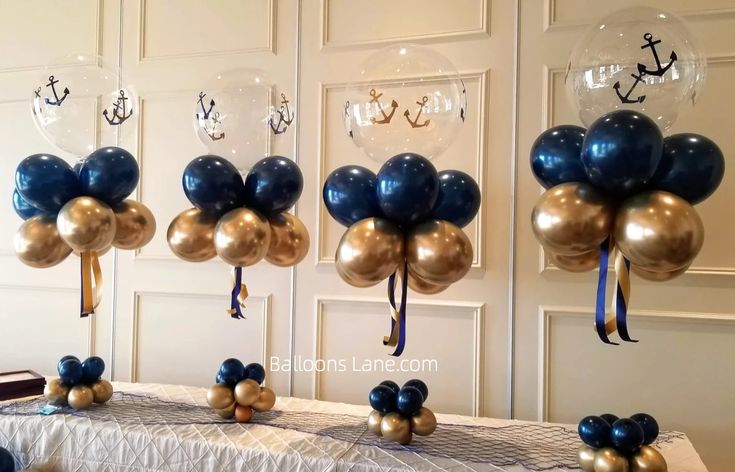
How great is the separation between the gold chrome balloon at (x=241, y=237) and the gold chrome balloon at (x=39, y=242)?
1.61ft

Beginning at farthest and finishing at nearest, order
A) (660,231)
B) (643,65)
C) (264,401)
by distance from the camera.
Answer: (264,401) → (643,65) → (660,231)

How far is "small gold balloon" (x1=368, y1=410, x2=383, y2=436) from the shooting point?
1.54 metres

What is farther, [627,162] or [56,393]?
[56,393]

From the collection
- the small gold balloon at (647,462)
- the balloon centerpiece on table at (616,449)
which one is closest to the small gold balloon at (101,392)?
the balloon centerpiece on table at (616,449)

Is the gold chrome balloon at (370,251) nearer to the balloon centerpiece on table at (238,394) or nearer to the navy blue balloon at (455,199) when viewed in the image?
the navy blue balloon at (455,199)

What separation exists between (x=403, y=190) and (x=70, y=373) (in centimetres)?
132

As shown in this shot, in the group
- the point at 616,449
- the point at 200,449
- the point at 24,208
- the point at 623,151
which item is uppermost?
the point at 623,151

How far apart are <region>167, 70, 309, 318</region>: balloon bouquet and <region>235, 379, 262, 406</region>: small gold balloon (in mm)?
222

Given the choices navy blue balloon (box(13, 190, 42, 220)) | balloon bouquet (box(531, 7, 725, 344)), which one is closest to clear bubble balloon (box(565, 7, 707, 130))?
balloon bouquet (box(531, 7, 725, 344))

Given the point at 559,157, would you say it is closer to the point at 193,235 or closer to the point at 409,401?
the point at 409,401

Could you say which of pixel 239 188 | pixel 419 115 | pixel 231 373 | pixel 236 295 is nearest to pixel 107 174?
pixel 239 188

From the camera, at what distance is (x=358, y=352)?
206cm

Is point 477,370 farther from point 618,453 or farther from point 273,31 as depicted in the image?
point 273,31

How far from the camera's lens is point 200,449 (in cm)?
151
